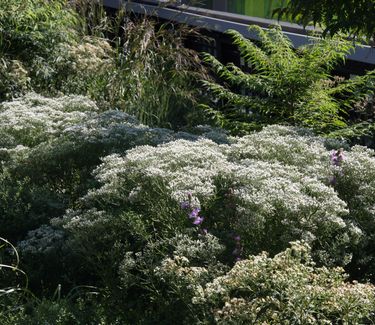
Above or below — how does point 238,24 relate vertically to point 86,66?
above

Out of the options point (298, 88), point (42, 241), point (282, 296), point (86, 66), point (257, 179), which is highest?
point (257, 179)

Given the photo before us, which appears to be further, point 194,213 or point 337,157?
point 337,157

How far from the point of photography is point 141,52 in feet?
34.9

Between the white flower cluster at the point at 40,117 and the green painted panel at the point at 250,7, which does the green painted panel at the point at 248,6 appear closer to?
the green painted panel at the point at 250,7

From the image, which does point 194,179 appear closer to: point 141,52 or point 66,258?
point 66,258

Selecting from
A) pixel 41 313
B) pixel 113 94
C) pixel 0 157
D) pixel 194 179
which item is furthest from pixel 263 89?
pixel 41 313

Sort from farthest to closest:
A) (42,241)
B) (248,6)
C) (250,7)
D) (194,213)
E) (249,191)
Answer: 1. (248,6)
2. (250,7)
3. (42,241)
4. (249,191)
5. (194,213)

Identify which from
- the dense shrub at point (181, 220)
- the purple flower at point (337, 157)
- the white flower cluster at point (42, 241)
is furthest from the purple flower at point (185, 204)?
the purple flower at point (337, 157)

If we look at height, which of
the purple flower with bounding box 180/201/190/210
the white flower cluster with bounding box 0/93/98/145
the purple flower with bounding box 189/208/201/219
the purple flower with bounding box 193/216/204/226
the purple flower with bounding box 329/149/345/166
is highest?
the purple flower with bounding box 329/149/345/166

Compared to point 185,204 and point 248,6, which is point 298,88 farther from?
point 248,6

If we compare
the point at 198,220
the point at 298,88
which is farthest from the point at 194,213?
the point at 298,88

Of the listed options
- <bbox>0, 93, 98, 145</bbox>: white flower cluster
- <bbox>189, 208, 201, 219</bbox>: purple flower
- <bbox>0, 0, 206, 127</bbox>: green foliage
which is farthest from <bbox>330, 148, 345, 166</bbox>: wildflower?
<bbox>0, 0, 206, 127</bbox>: green foliage

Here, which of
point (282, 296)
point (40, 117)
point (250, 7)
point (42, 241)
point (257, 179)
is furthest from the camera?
point (250, 7)

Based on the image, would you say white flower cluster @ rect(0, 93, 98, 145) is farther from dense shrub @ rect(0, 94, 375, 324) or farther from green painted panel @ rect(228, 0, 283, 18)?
green painted panel @ rect(228, 0, 283, 18)
